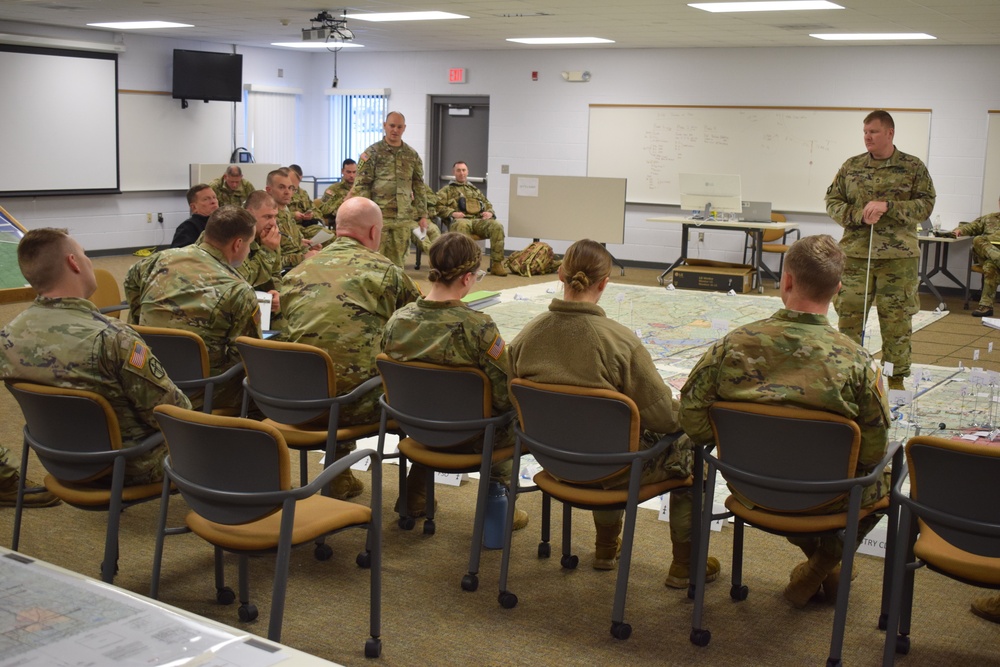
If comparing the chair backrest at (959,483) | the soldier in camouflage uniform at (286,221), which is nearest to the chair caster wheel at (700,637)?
the chair backrest at (959,483)

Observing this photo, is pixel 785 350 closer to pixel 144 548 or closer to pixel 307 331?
pixel 307 331

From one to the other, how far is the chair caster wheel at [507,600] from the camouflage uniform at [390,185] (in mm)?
6492

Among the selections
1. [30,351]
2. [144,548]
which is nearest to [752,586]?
[144,548]

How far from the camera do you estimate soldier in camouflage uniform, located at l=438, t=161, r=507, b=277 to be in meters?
11.8

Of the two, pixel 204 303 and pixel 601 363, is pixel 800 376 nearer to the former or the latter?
pixel 601 363

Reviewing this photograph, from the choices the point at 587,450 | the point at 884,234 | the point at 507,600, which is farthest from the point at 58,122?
the point at 587,450

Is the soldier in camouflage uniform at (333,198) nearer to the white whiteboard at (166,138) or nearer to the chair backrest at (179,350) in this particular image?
the white whiteboard at (166,138)

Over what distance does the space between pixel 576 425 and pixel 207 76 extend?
38.5 ft

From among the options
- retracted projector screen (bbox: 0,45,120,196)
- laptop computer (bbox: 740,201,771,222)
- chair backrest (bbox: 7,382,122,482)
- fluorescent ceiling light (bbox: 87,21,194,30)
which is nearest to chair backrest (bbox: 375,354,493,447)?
chair backrest (bbox: 7,382,122,482)

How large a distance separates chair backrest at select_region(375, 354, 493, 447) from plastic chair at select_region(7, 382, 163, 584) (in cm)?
79

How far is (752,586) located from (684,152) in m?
9.74

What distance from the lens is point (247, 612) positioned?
3.01 m

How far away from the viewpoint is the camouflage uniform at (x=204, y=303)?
3900 mm

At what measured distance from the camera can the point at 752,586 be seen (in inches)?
133
